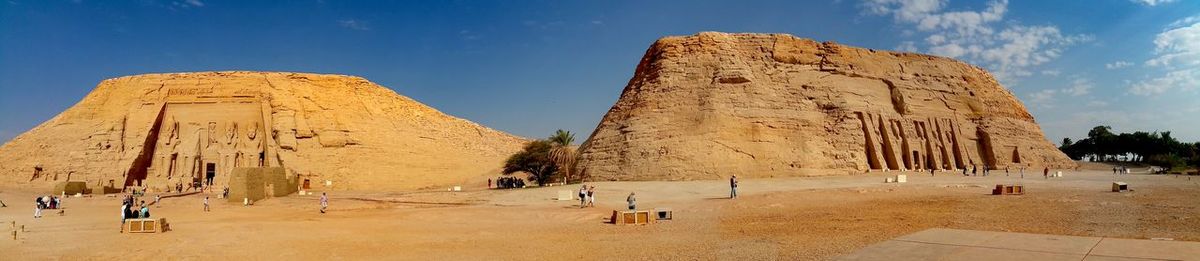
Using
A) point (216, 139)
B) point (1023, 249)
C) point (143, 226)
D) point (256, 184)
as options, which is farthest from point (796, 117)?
point (216, 139)

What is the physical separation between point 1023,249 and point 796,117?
28.7 metres

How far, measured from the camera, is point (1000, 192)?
67.3 feet

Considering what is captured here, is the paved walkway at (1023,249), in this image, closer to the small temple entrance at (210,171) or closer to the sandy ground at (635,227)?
the sandy ground at (635,227)

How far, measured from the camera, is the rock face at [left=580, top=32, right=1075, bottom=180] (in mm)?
32406

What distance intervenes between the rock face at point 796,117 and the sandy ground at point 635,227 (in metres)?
7.97

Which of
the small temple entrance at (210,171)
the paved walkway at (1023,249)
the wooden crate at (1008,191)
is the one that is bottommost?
the paved walkway at (1023,249)

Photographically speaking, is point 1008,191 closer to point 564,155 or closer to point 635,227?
point 635,227

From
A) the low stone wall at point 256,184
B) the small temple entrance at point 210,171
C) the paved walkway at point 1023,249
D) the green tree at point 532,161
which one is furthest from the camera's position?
the green tree at point 532,161

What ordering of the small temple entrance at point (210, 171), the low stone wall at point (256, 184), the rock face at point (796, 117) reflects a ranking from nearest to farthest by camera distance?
the low stone wall at point (256, 184)
the rock face at point (796, 117)
the small temple entrance at point (210, 171)

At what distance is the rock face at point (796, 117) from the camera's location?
32.4 m

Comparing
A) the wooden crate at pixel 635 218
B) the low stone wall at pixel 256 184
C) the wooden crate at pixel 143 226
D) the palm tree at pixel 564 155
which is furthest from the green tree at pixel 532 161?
the wooden crate at pixel 143 226

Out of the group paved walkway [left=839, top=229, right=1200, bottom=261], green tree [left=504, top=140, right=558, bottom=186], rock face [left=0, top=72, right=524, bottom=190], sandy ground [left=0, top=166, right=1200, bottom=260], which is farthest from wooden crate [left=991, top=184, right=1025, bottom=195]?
rock face [left=0, top=72, right=524, bottom=190]

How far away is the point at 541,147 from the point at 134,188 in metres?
23.9

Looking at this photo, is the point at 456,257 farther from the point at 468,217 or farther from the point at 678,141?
the point at 678,141
